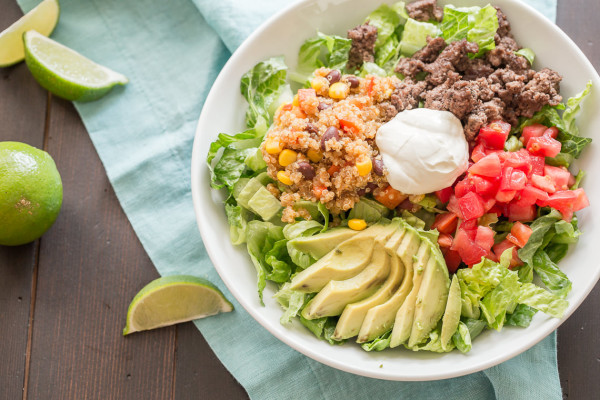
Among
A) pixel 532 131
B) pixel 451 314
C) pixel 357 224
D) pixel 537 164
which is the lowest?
pixel 451 314

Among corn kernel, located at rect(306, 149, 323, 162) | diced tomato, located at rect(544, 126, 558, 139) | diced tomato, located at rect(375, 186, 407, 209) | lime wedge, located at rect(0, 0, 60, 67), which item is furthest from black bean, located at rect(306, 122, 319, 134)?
lime wedge, located at rect(0, 0, 60, 67)

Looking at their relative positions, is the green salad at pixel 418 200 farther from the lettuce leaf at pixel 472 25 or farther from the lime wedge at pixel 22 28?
the lime wedge at pixel 22 28

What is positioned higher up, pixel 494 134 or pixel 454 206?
pixel 494 134

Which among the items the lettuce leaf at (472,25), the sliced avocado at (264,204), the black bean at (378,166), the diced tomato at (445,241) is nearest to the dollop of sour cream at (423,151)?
the black bean at (378,166)

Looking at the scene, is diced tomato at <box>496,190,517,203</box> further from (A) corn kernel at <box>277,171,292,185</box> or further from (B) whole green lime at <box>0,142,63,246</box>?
(B) whole green lime at <box>0,142,63,246</box>

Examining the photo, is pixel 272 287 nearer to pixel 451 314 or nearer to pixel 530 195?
pixel 451 314

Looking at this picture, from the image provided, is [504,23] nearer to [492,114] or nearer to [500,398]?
[492,114]

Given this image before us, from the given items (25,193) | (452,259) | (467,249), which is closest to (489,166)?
(467,249)
